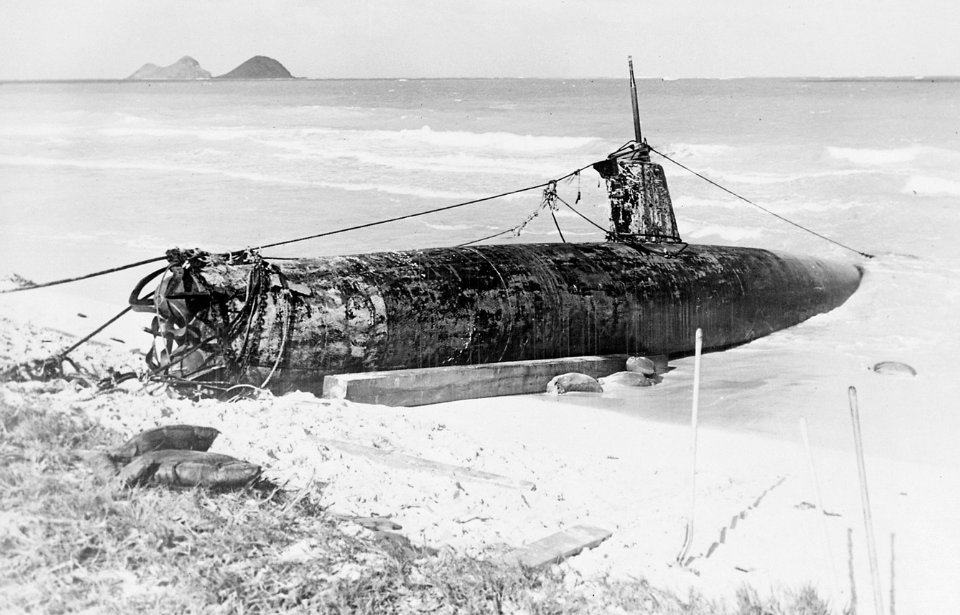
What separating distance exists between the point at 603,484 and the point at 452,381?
104 inches

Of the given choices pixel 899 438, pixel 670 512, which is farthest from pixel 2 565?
pixel 899 438

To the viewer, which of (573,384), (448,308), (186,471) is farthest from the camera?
(573,384)

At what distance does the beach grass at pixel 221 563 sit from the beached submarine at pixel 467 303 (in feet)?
8.84

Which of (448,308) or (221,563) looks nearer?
(221,563)

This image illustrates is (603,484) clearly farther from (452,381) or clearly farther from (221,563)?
(221,563)

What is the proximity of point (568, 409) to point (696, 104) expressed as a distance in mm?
43681

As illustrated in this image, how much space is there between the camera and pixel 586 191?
98.7ft

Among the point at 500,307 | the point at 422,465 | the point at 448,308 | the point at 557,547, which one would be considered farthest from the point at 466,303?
the point at 557,547

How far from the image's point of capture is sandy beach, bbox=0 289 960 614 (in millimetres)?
4680

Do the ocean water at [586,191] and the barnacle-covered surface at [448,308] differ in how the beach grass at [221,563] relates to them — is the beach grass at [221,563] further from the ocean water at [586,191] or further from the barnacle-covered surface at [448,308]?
the ocean water at [586,191]

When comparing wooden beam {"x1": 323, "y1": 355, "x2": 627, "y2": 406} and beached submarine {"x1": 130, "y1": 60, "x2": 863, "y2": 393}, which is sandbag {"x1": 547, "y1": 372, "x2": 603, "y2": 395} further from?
beached submarine {"x1": 130, "y1": 60, "x2": 863, "y2": 393}

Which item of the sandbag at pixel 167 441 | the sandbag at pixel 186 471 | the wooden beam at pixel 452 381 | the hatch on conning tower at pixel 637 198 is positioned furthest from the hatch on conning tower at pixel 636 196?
the sandbag at pixel 186 471

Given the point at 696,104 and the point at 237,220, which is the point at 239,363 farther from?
the point at 696,104

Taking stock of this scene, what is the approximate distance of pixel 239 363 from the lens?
739 cm
